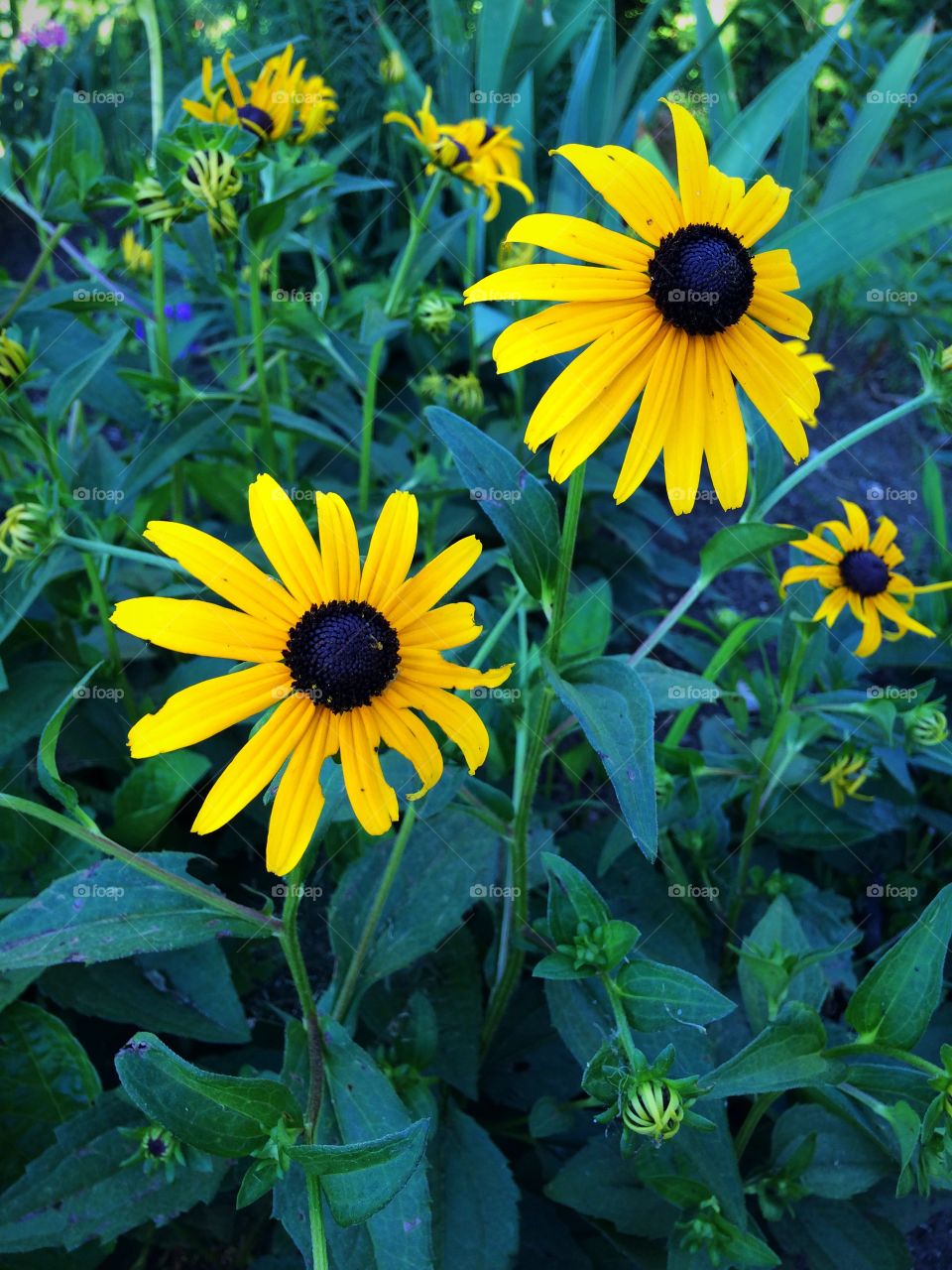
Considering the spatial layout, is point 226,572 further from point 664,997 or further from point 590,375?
point 664,997

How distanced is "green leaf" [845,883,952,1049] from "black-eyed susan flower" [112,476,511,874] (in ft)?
1.46

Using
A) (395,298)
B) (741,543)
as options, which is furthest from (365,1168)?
(395,298)

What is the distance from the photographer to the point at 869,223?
1848mm

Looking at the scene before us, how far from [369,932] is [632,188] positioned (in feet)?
2.66

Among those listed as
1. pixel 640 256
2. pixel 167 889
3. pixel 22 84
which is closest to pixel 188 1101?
pixel 167 889

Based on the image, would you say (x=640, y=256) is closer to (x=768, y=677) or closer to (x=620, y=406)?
(x=620, y=406)

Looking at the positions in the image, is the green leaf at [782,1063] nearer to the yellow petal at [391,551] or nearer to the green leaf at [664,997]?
the green leaf at [664,997]

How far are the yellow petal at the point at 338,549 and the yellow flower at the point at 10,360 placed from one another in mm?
595

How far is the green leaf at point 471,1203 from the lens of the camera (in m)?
1.07

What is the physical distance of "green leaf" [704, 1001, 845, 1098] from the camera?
872 millimetres

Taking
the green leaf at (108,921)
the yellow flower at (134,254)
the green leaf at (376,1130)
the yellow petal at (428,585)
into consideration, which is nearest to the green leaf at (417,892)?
the green leaf at (376,1130)

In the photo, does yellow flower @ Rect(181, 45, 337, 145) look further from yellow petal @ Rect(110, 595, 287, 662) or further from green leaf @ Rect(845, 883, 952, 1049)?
green leaf @ Rect(845, 883, 952, 1049)

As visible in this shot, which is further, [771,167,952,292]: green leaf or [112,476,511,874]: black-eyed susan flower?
[771,167,952,292]: green leaf

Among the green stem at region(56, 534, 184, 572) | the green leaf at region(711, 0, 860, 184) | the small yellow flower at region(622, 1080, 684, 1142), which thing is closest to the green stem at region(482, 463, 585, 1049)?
the small yellow flower at region(622, 1080, 684, 1142)
